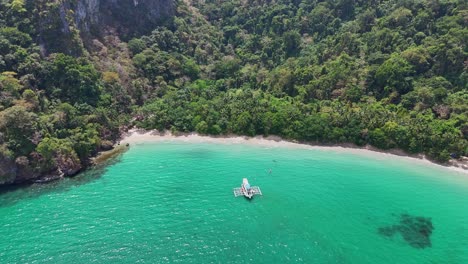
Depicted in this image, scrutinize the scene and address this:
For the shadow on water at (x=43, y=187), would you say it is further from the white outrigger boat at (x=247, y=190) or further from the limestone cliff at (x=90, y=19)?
the limestone cliff at (x=90, y=19)

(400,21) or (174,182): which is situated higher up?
(400,21)

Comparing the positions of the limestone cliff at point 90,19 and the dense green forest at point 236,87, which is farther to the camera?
the limestone cliff at point 90,19

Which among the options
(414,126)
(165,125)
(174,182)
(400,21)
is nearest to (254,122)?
(165,125)

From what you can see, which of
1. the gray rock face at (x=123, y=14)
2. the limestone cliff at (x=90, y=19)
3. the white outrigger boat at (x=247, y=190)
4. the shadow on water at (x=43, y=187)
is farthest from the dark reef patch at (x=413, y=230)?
the gray rock face at (x=123, y=14)

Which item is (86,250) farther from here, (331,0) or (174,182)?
(331,0)

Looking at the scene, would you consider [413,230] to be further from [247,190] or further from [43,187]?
[43,187]

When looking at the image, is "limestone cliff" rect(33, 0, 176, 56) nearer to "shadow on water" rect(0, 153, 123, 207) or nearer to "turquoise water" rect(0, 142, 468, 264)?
"shadow on water" rect(0, 153, 123, 207)
